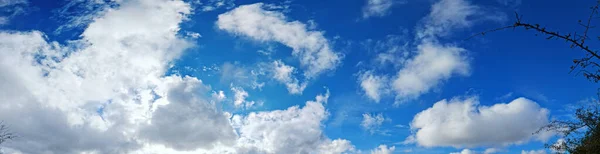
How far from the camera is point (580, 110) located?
4516 centimetres

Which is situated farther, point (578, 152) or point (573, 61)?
point (578, 152)

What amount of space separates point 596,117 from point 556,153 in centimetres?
1127

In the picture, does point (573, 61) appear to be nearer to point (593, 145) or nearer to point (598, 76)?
point (598, 76)

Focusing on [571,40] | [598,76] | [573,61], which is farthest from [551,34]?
[598,76]

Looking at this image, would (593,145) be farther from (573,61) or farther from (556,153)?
(573,61)

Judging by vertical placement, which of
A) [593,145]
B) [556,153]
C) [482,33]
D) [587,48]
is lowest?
[587,48]

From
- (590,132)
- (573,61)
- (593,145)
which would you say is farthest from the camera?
(590,132)

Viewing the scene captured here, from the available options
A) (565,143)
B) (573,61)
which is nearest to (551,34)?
(573,61)

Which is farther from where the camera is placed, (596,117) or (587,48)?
(596,117)

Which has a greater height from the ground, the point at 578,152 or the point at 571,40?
the point at 578,152

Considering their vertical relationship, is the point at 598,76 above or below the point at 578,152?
below

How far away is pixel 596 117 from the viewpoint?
43750 millimetres

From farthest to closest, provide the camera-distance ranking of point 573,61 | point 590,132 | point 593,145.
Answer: point 590,132
point 593,145
point 573,61

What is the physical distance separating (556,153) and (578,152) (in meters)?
7.66
